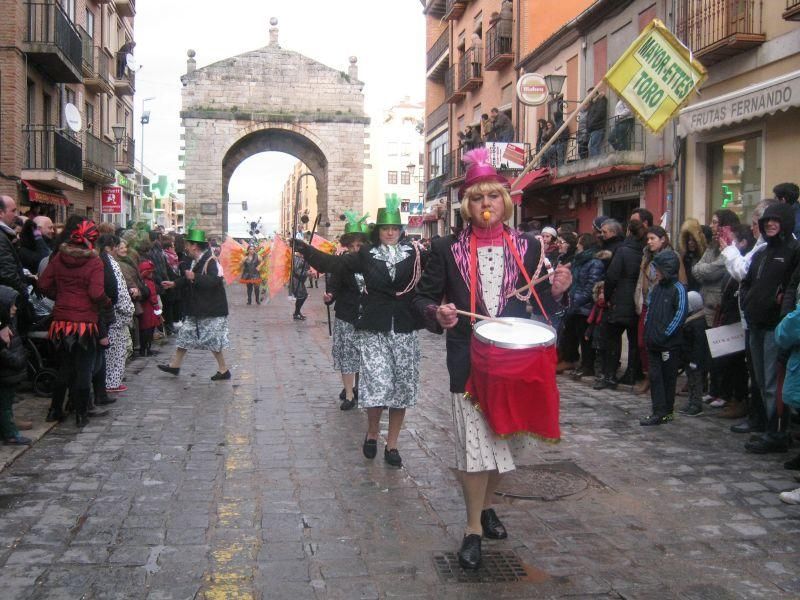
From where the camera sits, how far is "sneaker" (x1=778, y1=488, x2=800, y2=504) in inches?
208

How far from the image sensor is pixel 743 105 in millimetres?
11898

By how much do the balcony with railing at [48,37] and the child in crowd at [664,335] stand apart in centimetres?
1830

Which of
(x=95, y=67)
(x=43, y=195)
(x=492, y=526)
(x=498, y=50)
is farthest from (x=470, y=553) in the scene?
(x=95, y=67)

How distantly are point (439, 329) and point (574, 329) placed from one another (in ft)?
21.5

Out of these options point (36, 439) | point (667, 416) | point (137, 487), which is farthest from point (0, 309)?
point (667, 416)

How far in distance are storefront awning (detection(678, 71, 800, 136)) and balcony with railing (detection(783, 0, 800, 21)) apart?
72 centimetres

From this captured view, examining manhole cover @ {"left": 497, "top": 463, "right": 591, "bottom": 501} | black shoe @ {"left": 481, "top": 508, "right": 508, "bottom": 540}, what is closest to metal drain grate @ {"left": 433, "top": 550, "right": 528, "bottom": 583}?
black shoe @ {"left": 481, "top": 508, "right": 508, "bottom": 540}

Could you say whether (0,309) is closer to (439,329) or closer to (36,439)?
(36,439)

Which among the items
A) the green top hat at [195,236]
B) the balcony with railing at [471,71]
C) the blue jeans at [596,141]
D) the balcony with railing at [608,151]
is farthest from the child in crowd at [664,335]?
the balcony with railing at [471,71]

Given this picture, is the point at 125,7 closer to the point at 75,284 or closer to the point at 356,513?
the point at 75,284

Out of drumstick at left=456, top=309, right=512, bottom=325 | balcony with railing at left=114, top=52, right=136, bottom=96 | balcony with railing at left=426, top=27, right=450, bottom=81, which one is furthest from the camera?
balcony with railing at left=114, top=52, right=136, bottom=96

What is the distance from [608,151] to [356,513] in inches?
555

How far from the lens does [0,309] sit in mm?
6449

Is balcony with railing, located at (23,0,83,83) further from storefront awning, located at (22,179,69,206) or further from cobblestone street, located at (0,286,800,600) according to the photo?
cobblestone street, located at (0,286,800,600)
